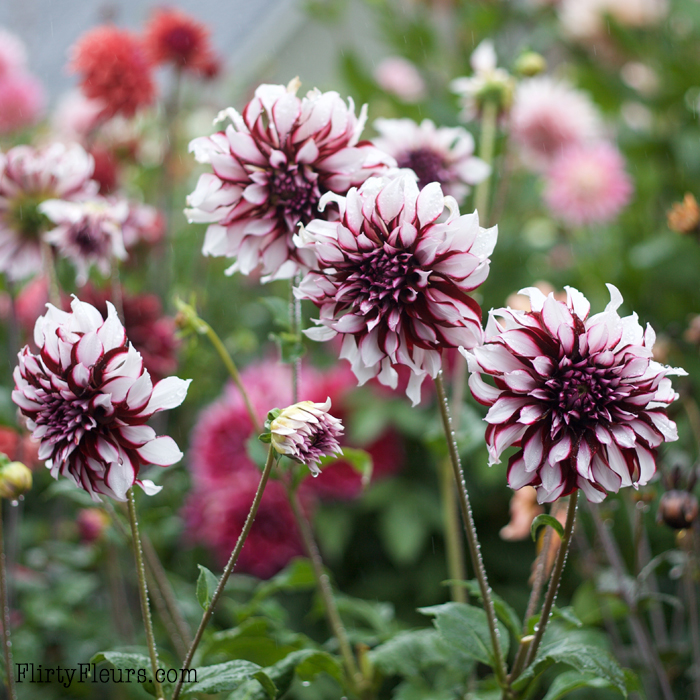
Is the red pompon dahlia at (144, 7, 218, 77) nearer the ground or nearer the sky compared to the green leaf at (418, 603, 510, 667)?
nearer the sky

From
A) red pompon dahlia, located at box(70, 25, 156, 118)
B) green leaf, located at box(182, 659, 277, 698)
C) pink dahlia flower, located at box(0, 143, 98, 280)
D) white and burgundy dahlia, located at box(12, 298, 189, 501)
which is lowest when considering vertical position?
green leaf, located at box(182, 659, 277, 698)

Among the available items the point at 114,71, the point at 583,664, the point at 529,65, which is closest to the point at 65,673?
the point at 583,664

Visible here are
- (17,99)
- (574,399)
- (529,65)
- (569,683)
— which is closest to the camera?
(574,399)

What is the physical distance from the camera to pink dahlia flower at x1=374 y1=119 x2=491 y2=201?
0.67 m

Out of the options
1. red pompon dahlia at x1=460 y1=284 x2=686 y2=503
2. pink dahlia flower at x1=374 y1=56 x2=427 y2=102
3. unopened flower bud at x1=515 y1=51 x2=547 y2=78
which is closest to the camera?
red pompon dahlia at x1=460 y1=284 x2=686 y2=503

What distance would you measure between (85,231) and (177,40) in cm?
58

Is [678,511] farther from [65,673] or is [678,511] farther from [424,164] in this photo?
[65,673]

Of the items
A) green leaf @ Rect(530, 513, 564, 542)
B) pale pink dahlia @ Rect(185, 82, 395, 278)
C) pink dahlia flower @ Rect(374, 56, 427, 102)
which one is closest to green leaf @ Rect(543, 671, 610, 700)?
green leaf @ Rect(530, 513, 564, 542)

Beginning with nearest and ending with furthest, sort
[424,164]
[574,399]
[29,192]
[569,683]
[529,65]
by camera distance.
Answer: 1. [574,399]
2. [569,683]
3. [424,164]
4. [29,192]
5. [529,65]

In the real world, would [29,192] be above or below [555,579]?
above

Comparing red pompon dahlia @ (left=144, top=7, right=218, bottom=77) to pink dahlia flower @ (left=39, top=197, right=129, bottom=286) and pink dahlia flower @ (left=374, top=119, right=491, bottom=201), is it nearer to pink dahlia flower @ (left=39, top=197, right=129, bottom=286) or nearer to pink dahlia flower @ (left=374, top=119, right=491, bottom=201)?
pink dahlia flower @ (left=39, top=197, right=129, bottom=286)

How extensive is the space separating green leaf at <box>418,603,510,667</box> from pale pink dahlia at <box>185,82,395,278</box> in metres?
0.28

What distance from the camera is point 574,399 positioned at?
16.2 inches

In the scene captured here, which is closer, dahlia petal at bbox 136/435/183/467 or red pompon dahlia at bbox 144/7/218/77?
dahlia petal at bbox 136/435/183/467
